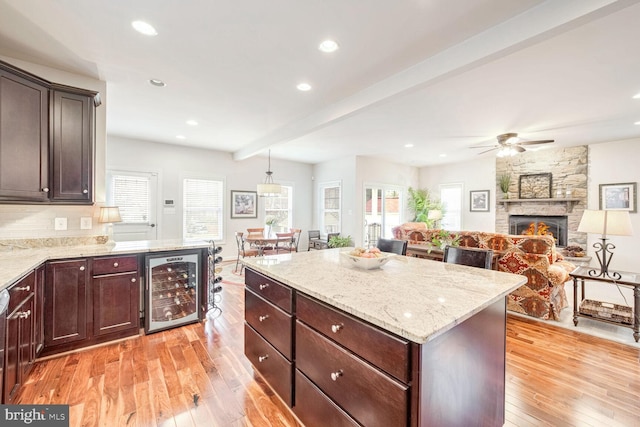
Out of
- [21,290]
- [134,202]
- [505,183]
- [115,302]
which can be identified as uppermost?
[505,183]

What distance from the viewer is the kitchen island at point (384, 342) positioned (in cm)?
102

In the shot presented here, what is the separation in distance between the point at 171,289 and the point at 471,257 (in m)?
3.02

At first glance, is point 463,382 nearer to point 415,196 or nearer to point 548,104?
point 548,104

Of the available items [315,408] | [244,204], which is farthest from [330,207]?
[315,408]

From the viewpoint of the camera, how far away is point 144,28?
7.29ft

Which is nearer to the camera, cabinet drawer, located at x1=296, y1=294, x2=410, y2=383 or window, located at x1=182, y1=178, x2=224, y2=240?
cabinet drawer, located at x1=296, y1=294, x2=410, y2=383

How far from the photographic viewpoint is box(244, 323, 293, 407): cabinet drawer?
1.67 meters

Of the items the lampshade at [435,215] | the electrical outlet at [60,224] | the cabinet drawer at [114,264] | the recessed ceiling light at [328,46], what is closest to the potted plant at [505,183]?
the lampshade at [435,215]

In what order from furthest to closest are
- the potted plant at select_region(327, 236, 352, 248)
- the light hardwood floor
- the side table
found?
1. the potted plant at select_region(327, 236, 352, 248)
2. the side table
3. the light hardwood floor

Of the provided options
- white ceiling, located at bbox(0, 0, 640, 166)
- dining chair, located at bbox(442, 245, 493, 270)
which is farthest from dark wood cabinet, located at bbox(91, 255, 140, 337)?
dining chair, located at bbox(442, 245, 493, 270)

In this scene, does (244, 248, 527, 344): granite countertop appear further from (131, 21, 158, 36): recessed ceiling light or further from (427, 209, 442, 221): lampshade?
(427, 209, 442, 221): lampshade

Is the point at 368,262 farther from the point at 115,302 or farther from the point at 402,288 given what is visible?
the point at 115,302

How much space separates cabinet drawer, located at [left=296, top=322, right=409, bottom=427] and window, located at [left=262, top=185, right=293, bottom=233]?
6.16 meters

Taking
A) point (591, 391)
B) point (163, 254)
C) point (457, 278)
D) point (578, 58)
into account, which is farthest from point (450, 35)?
point (163, 254)
